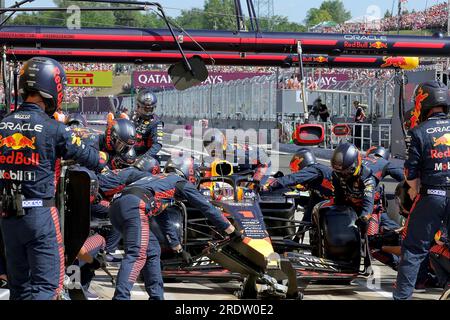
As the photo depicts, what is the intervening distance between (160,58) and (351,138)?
13.7m

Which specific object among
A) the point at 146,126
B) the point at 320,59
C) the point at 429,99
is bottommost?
the point at 146,126

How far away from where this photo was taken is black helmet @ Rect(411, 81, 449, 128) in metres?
7.64

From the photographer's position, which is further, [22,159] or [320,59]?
[320,59]

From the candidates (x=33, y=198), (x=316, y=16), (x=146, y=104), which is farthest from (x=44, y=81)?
(x=316, y=16)

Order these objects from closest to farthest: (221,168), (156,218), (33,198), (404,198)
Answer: (33,198), (404,198), (156,218), (221,168)

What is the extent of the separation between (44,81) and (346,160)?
3992mm

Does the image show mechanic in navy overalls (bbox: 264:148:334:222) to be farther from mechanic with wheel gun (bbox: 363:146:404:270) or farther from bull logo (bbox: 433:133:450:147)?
bull logo (bbox: 433:133:450:147)

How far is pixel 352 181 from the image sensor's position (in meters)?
9.52

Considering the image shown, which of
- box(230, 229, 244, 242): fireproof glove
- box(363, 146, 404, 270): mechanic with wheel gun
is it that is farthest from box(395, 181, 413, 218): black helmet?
box(230, 229, 244, 242): fireproof glove

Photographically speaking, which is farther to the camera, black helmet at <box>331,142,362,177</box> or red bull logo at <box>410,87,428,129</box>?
black helmet at <box>331,142,362,177</box>

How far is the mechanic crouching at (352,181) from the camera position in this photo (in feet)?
30.6

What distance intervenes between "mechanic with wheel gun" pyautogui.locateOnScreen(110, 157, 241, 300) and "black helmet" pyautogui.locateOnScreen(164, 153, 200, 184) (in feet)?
5.24

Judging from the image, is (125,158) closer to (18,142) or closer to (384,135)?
(18,142)

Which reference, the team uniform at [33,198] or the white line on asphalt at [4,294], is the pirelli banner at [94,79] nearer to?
the white line on asphalt at [4,294]
